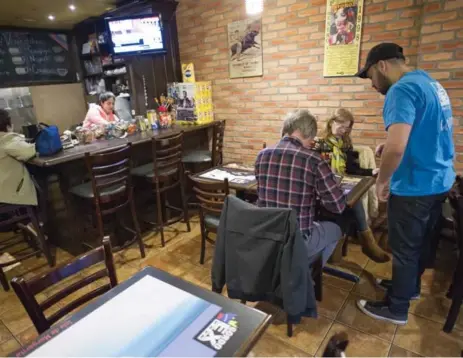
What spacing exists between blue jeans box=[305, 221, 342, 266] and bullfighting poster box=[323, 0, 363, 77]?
1587 millimetres

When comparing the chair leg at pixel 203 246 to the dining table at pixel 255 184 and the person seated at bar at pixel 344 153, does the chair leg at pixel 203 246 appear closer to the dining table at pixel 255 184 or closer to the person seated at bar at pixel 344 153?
the dining table at pixel 255 184

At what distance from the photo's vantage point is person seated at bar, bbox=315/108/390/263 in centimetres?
246

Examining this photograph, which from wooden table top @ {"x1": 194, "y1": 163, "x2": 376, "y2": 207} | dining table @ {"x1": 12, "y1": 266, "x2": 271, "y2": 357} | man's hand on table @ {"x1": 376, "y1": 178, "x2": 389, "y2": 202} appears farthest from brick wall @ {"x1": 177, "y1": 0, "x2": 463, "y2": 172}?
dining table @ {"x1": 12, "y1": 266, "x2": 271, "y2": 357}

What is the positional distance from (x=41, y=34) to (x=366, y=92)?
18.7 ft

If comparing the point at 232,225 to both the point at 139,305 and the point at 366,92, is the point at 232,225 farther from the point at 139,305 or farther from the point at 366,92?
the point at 366,92

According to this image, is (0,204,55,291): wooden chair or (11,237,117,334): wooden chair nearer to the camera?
(11,237,117,334): wooden chair

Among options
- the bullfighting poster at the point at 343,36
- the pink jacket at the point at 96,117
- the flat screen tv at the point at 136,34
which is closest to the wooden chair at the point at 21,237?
the pink jacket at the point at 96,117

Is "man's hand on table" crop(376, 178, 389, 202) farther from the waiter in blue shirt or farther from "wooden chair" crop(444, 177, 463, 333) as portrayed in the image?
"wooden chair" crop(444, 177, 463, 333)

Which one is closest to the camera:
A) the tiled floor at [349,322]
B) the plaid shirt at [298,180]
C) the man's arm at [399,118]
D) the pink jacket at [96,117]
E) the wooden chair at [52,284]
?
the wooden chair at [52,284]

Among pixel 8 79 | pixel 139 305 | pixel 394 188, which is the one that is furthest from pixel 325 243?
pixel 8 79

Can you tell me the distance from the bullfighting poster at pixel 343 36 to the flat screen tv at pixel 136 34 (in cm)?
194

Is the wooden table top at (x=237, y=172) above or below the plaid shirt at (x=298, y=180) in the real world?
below

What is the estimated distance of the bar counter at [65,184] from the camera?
2541 mm

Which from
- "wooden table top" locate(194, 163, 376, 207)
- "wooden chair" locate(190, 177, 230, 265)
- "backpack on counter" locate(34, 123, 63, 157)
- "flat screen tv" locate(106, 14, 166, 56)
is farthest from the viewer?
"flat screen tv" locate(106, 14, 166, 56)
